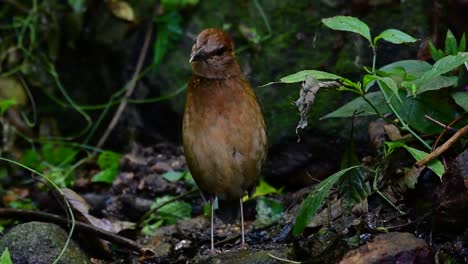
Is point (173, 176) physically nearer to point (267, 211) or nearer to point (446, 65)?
point (267, 211)

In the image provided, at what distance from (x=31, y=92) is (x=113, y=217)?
7.01 feet

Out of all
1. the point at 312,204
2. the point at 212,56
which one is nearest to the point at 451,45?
the point at 312,204

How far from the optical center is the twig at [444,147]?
3361 millimetres

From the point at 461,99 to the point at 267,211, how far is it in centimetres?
179

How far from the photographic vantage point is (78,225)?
4359 mm

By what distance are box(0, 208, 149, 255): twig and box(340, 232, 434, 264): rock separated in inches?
67.4

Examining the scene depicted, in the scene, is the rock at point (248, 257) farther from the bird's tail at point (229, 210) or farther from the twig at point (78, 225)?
the bird's tail at point (229, 210)

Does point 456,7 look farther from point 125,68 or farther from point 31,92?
point 31,92

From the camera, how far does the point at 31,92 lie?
7.11 metres

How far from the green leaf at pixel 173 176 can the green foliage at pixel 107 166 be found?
1.69 ft

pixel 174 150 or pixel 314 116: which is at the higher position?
pixel 314 116

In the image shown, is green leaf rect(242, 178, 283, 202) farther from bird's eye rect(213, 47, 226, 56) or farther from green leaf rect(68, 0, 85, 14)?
green leaf rect(68, 0, 85, 14)

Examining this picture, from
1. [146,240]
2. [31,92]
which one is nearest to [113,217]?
[146,240]

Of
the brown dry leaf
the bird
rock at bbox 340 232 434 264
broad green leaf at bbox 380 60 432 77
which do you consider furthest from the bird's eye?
the brown dry leaf
